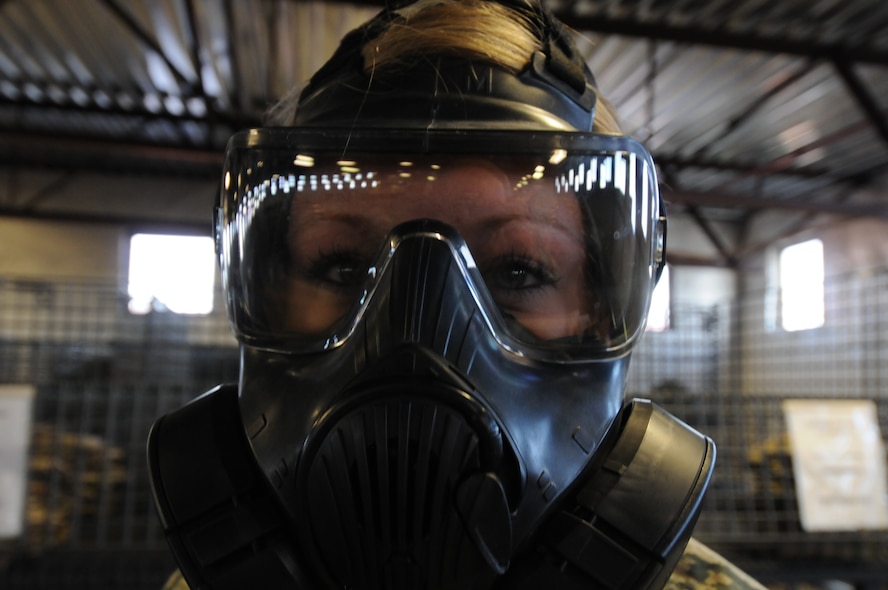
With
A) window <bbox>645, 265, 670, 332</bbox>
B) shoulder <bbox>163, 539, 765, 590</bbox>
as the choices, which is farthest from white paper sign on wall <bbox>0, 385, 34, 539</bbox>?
window <bbox>645, 265, 670, 332</bbox>

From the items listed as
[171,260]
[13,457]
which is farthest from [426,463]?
[171,260]

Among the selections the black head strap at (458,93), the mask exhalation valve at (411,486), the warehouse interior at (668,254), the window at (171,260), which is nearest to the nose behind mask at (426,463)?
the mask exhalation valve at (411,486)

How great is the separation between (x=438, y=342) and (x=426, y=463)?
111 mm

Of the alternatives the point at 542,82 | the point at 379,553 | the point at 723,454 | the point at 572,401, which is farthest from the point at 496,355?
the point at 723,454

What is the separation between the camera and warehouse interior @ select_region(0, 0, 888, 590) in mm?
1593

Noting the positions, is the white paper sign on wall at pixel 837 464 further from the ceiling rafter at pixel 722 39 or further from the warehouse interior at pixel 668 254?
the ceiling rafter at pixel 722 39

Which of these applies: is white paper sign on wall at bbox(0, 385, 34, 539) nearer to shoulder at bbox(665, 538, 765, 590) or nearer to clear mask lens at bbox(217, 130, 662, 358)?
clear mask lens at bbox(217, 130, 662, 358)

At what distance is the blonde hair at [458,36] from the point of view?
2.24ft

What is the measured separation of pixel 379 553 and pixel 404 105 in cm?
44

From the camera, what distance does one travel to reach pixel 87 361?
2.61 m

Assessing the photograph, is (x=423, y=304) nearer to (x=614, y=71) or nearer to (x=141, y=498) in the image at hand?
(x=141, y=498)

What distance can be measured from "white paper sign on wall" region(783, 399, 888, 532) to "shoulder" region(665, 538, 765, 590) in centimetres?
96

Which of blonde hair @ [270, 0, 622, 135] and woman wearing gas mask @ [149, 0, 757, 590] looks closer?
woman wearing gas mask @ [149, 0, 757, 590]

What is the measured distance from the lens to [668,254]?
403 centimetres
